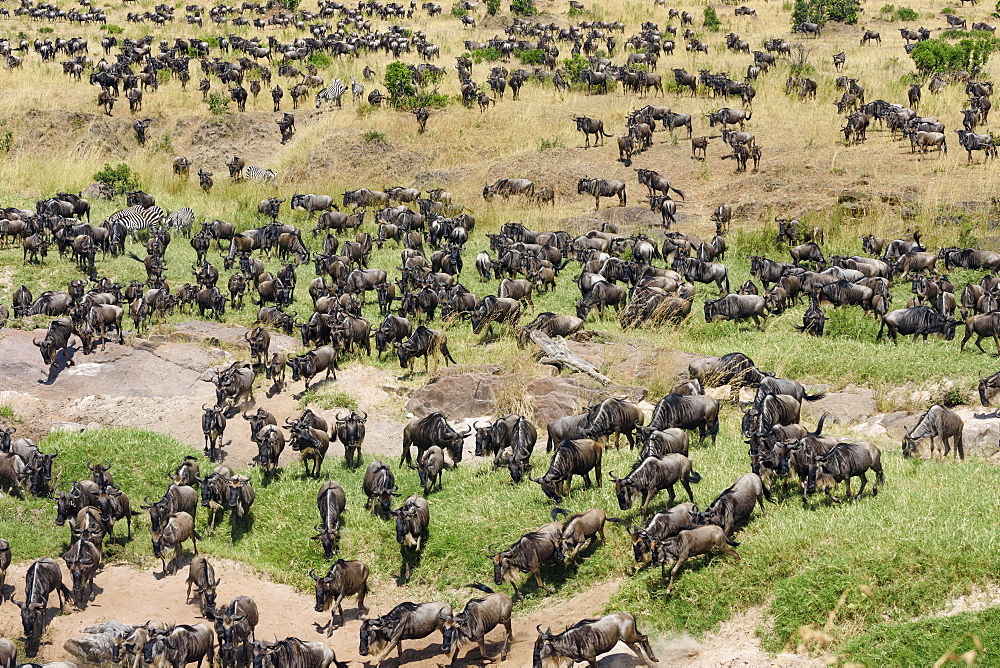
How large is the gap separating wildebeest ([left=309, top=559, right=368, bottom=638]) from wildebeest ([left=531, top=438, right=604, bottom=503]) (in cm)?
278

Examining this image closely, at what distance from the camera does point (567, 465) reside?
14641 millimetres

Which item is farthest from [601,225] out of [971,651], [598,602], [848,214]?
[971,651]

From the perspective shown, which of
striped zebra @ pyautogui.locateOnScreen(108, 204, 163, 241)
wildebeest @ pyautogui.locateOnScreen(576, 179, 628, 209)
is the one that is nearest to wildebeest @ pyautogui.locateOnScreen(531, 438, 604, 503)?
wildebeest @ pyautogui.locateOnScreen(576, 179, 628, 209)

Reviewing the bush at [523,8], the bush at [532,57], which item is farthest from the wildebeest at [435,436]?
the bush at [523,8]

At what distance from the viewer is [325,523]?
14.9 metres

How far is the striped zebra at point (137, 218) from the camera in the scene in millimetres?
30578

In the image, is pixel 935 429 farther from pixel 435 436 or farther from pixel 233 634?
pixel 233 634

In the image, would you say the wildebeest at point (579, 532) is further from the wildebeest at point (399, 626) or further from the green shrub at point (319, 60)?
the green shrub at point (319, 60)

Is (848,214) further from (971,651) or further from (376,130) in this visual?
(971,651)

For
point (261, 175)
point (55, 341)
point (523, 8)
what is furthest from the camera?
point (523, 8)

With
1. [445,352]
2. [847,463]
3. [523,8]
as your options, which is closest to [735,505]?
[847,463]

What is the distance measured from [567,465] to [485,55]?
38731 mm

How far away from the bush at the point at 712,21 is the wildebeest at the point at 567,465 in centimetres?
4811

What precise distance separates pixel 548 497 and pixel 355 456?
4495mm
